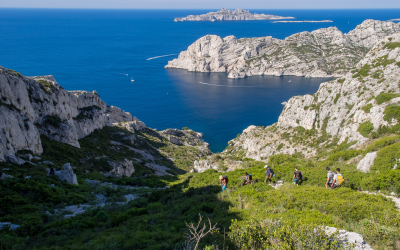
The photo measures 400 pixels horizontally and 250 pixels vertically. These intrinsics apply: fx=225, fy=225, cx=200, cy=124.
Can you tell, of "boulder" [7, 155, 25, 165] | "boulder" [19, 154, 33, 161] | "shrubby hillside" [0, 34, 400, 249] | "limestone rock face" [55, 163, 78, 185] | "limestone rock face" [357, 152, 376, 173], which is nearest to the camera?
"shrubby hillside" [0, 34, 400, 249]

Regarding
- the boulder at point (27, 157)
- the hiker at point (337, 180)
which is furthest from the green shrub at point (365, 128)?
the boulder at point (27, 157)

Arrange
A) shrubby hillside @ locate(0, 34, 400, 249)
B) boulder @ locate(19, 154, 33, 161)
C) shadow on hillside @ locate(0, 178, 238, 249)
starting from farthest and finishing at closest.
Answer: boulder @ locate(19, 154, 33, 161) → shadow on hillside @ locate(0, 178, 238, 249) → shrubby hillside @ locate(0, 34, 400, 249)

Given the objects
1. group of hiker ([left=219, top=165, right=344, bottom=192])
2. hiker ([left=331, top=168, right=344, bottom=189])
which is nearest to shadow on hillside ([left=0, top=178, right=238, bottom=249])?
group of hiker ([left=219, top=165, right=344, bottom=192])

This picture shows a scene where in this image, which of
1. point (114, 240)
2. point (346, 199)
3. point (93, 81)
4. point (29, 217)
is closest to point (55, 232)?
point (29, 217)

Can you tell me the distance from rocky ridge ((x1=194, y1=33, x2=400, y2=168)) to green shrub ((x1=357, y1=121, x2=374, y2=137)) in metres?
0.13

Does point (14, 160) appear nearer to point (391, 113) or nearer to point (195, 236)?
point (195, 236)

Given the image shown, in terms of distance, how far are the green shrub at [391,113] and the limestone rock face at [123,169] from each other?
35120 mm

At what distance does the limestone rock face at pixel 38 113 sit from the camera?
24.8 meters

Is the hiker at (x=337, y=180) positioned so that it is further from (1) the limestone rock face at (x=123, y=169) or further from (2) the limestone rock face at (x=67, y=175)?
(1) the limestone rock face at (x=123, y=169)

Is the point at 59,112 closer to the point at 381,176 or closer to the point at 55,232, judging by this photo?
the point at 55,232

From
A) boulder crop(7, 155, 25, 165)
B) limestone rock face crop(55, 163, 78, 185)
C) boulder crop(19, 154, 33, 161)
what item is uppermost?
boulder crop(7, 155, 25, 165)

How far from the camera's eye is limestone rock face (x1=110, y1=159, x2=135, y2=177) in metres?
34.1

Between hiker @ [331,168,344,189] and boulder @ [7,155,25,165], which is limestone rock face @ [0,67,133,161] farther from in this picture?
hiker @ [331,168,344,189]

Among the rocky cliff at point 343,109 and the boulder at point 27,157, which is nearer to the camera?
the boulder at point 27,157
